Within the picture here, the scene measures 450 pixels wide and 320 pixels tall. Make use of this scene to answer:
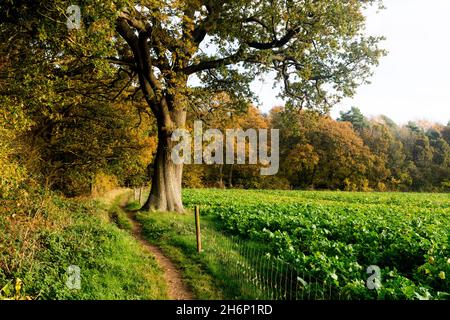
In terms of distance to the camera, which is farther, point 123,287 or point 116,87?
point 116,87

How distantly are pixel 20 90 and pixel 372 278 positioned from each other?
1234 cm

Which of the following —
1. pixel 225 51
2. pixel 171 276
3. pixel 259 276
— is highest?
pixel 225 51

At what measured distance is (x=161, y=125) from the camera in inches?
727

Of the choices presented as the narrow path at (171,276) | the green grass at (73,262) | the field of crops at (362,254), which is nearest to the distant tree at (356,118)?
the field of crops at (362,254)

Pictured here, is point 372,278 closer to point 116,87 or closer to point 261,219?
point 261,219

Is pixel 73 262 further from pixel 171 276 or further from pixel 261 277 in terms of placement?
pixel 261 277

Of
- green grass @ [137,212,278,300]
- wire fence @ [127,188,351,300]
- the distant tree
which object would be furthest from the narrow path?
the distant tree

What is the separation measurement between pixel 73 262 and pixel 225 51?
552 inches

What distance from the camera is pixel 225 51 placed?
62.6ft

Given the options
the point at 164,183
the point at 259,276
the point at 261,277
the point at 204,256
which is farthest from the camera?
the point at 164,183

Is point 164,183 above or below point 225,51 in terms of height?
below

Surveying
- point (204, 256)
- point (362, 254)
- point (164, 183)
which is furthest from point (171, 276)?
point (164, 183)

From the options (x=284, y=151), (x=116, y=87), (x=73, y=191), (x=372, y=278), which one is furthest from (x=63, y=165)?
(x=284, y=151)
